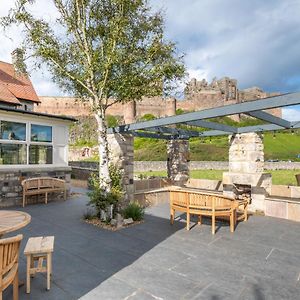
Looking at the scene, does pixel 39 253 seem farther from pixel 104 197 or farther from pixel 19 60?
pixel 19 60

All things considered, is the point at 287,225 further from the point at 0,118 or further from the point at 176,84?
the point at 0,118

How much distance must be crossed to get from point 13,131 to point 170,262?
7497 mm

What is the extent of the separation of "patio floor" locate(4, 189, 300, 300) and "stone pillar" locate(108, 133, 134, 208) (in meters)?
1.46

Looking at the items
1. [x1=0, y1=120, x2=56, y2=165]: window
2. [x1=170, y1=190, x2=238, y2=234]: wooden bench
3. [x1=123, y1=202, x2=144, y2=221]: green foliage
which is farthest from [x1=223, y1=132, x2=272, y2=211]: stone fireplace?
[x1=0, y1=120, x2=56, y2=165]: window

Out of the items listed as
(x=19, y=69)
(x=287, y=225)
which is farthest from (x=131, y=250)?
(x=19, y=69)

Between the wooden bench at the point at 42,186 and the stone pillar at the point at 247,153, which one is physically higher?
the stone pillar at the point at 247,153

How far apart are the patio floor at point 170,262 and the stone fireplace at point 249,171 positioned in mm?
1349

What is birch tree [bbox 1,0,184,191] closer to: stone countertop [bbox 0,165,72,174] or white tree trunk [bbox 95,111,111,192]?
white tree trunk [bbox 95,111,111,192]

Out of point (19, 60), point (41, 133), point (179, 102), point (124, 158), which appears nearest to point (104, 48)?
point (19, 60)

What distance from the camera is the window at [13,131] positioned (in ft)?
28.6

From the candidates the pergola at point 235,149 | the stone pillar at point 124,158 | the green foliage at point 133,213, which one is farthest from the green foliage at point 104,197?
the pergola at point 235,149

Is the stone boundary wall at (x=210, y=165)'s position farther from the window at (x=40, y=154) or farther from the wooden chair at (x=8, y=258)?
the wooden chair at (x=8, y=258)

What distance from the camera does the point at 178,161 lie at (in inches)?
435

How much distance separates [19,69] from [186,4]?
502 centimetres
